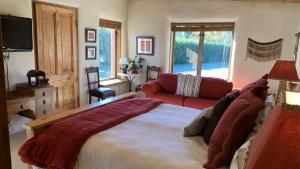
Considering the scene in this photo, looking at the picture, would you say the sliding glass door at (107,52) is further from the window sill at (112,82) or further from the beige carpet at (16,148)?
the beige carpet at (16,148)

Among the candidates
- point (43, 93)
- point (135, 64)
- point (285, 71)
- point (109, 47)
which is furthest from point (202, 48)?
point (43, 93)

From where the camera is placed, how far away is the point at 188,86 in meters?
4.47

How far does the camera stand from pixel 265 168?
532 mm

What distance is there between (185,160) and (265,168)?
1.11 m

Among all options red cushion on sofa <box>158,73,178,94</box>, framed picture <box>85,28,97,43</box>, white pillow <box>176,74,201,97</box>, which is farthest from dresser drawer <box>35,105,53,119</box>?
white pillow <box>176,74,201,97</box>

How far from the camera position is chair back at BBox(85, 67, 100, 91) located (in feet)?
16.2

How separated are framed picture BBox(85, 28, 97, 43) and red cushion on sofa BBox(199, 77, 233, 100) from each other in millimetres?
2541

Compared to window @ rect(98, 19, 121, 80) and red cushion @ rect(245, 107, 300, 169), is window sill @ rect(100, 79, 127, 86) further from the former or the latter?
red cushion @ rect(245, 107, 300, 169)

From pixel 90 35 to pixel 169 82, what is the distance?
2.00 meters

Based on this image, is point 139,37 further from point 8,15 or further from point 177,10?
point 8,15

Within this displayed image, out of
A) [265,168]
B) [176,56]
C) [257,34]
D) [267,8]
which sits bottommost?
[265,168]

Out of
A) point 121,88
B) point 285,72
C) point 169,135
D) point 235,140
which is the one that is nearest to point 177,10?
point 121,88

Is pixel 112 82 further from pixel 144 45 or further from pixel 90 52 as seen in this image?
pixel 144 45

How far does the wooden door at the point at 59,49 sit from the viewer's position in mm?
3891
